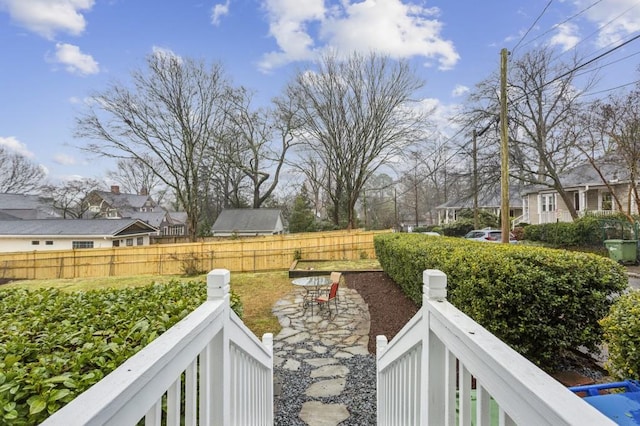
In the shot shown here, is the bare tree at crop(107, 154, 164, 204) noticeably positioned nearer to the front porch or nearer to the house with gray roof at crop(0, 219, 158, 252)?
the house with gray roof at crop(0, 219, 158, 252)

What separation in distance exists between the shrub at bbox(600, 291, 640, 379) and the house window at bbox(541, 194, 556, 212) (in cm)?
2330

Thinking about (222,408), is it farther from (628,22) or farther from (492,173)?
(492,173)

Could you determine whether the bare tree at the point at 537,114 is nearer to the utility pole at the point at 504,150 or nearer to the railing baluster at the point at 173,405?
the utility pole at the point at 504,150

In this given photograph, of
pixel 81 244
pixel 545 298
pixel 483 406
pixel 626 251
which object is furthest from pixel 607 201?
pixel 81 244

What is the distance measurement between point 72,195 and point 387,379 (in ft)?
115

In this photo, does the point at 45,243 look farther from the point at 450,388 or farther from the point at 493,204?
the point at 493,204

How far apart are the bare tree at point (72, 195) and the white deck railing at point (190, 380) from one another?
3390 centimetres

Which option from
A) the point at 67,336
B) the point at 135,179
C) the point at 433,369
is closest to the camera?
the point at 433,369

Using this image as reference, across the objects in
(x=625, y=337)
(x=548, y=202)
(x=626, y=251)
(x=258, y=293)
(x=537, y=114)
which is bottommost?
(x=258, y=293)

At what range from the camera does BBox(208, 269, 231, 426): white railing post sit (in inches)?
49.1

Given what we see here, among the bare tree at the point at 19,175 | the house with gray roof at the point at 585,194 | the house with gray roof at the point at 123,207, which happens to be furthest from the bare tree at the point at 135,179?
the house with gray roof at the point at 585,194

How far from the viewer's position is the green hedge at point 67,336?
4.01 ft

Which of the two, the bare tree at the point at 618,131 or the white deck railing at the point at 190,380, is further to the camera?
the bare tree at the point at 618,131

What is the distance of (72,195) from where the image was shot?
2877 cm
